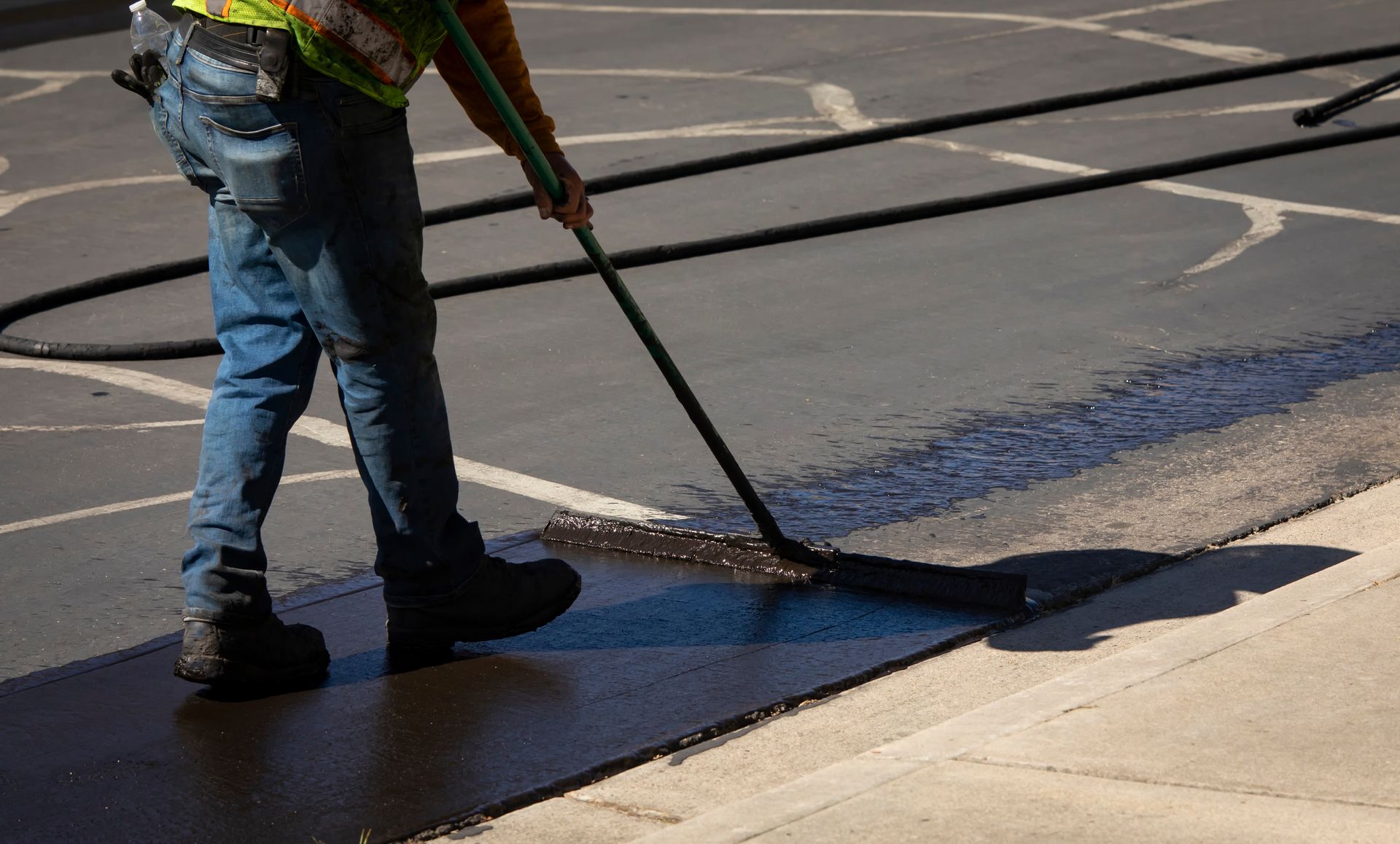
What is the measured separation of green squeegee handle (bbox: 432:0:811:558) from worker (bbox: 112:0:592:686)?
0.23ft

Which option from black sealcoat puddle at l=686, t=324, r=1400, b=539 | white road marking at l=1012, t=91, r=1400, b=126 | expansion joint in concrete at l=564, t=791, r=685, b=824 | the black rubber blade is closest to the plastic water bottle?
the black rubber blade

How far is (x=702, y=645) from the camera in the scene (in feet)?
13.4

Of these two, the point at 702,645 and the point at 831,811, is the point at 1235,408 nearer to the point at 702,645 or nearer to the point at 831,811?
the point at 702,645

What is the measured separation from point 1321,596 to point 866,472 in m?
1.64

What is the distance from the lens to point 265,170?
3641 mm

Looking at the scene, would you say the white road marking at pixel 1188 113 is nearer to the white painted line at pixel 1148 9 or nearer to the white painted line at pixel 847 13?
the white painted line at pixel 847 13

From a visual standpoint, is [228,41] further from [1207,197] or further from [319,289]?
[1207,197]

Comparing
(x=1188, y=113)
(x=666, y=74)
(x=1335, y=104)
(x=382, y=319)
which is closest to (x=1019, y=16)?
(x=666, y=74)

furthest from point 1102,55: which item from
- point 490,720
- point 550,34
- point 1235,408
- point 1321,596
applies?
point 490,720

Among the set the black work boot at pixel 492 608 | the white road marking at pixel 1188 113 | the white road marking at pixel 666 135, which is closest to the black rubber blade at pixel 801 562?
the black work boot at pixel 492 608

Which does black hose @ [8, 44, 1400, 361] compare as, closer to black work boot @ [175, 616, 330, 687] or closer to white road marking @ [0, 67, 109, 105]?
black work boot @ [175, 616, 330, 687]

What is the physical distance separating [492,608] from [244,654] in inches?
22.0

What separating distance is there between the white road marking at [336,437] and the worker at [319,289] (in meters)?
1.02

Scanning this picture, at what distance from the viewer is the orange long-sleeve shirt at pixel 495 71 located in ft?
13.1
